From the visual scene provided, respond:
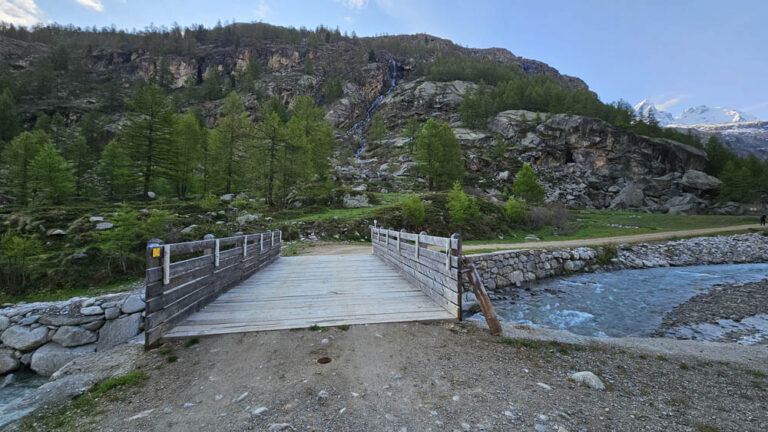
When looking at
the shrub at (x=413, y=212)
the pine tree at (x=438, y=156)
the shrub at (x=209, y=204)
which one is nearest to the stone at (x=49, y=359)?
the shrub at (x=209, y=204)

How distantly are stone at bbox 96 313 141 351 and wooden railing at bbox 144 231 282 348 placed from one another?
193cm

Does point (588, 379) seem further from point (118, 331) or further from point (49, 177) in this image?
point (49, 177)

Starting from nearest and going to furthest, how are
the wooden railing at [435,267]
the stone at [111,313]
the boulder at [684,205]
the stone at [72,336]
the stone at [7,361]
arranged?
the wooden railing at [435,267] → the stone at [7,361] → the stone at [72,336] → the stone at [111,313] → the boulder at [684,205]

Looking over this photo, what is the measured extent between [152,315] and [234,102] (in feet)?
134

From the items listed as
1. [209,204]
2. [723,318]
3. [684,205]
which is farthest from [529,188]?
[209,204]

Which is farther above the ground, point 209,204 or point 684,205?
point 684,205

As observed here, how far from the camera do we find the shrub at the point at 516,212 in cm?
2600

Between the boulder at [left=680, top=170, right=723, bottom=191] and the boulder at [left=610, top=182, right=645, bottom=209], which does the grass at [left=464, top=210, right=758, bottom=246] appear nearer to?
the boulder at [left=610, top=182, right=645, bottom=209]

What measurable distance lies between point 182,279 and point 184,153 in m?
30.4

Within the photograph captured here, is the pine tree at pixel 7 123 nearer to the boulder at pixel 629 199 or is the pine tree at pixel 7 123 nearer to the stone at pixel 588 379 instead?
the stone at pixel 588 379

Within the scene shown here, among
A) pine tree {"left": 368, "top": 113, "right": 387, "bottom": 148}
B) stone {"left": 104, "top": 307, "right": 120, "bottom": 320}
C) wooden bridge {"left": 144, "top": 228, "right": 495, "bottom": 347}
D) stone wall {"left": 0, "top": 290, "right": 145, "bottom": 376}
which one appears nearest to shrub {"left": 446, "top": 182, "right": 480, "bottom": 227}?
wooden bridge {"left": 144, "top": 228, "right": 495, "bottom": 347}

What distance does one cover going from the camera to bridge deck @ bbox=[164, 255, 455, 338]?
15.2 ft

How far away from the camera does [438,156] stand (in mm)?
38000

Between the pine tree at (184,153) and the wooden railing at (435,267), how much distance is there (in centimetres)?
2830
